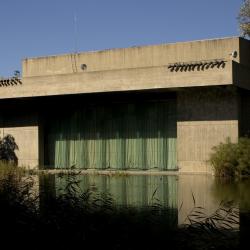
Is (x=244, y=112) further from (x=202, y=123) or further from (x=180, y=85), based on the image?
(x=180, y=85)

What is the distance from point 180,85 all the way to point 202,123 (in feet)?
7.71

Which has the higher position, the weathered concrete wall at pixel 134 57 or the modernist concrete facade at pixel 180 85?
the weathered concrete wall at pixel 134 57

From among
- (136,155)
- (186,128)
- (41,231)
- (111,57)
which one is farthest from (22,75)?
(41,231)

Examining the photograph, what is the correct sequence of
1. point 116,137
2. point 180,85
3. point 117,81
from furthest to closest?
point 116,137 → point 117,81 → point 180,85

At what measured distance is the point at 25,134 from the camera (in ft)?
105

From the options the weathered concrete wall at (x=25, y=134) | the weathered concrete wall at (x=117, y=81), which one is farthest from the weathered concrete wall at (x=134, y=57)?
the weathered concrete wall at (x=25, y=134)

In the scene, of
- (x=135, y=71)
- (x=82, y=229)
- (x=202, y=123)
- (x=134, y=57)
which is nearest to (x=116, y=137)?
(x=134, y=57)

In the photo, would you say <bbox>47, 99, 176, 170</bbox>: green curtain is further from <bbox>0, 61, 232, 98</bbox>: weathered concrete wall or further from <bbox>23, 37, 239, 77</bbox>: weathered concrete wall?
<bbox>0, 61, 232, 98</bbox>: weathered concrete wall

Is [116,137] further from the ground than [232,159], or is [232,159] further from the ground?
[116,137]

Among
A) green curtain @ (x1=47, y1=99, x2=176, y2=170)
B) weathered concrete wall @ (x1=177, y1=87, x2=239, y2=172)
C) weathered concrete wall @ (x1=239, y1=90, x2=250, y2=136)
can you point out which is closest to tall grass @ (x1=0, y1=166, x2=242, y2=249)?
weathered concrete wall @ (x1=177, y1=87, x2=239, y2=172)

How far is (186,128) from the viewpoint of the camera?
27250mm

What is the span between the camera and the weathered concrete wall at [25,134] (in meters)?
31.7

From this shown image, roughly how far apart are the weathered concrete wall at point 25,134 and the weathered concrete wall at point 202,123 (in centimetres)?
872

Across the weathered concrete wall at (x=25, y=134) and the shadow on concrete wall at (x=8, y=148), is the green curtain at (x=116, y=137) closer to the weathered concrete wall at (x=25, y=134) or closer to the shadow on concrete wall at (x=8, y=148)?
the weathered concrete wall at (x=25, y=134)
